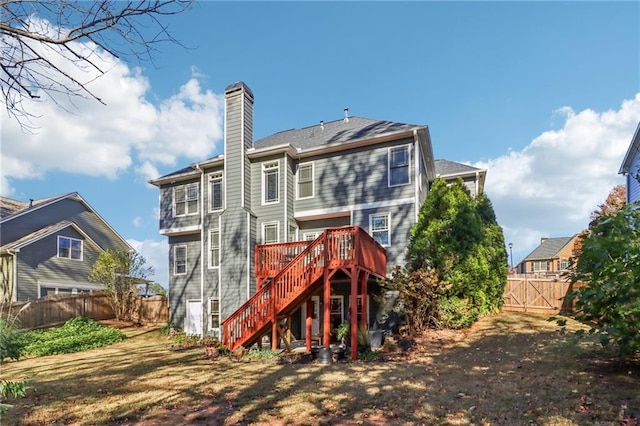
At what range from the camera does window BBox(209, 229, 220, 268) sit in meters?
16.7

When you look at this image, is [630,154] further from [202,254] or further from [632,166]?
[202,254]

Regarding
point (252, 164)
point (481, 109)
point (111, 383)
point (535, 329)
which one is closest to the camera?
point (111, 383)

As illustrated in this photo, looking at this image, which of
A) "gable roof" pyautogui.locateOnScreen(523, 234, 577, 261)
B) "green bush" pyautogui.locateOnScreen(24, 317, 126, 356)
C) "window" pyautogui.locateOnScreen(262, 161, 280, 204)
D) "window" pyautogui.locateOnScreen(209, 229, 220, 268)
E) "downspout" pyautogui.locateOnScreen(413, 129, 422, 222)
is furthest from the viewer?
"gable roof" pyautogui.locateOnScreen(523, 234, 577, 261)

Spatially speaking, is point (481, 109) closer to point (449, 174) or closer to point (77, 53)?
point (449, 174)

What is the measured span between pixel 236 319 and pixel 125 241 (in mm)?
19416

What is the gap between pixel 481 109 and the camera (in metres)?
13.9

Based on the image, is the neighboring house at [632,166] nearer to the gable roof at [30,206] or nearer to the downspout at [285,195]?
the downspout at [285,195]

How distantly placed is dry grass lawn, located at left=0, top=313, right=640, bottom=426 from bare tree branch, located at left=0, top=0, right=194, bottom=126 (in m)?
3.34

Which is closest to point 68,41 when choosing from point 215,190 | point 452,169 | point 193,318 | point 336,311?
point 336,311

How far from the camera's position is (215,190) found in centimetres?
1727

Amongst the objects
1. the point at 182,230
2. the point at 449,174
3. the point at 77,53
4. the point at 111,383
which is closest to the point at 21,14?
the point at 77,53

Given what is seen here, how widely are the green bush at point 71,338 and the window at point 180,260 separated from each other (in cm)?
356

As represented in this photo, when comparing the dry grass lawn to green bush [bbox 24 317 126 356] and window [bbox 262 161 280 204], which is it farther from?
window [bbox 262 161 280 204]

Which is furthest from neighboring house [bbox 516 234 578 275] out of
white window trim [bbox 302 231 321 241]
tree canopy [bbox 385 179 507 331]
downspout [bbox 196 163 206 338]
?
downspout [bbox 196 163 206 338]
